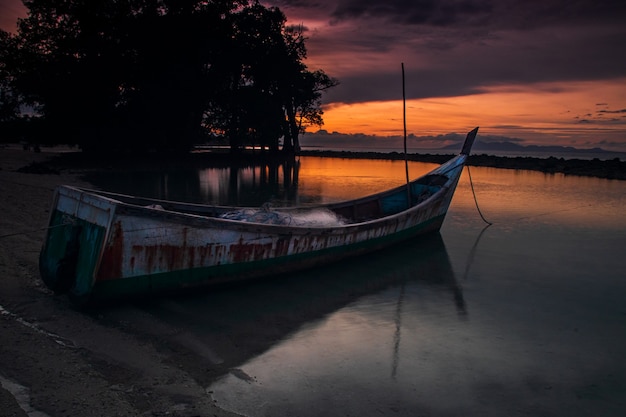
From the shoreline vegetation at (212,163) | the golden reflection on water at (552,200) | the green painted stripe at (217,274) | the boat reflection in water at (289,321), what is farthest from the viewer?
the shoreline vegetation at (212,163)

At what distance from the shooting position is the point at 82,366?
13.0 ft

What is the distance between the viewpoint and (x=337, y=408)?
12.6ft

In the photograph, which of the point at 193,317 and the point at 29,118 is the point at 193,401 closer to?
the point at 193,317

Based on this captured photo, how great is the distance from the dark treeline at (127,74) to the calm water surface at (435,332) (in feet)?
84.6

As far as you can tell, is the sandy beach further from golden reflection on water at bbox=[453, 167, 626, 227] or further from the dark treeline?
the dark treeline

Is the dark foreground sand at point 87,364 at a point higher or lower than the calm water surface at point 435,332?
higher

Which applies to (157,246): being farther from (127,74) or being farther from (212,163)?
(212,163)

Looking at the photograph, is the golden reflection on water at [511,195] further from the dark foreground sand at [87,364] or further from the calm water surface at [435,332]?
the dark foreground sand at [87,364]

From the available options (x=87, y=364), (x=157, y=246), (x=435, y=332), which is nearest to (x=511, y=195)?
(x=435, y=332)

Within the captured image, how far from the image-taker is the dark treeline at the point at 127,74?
2789 cm

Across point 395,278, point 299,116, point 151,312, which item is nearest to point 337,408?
point 151,312

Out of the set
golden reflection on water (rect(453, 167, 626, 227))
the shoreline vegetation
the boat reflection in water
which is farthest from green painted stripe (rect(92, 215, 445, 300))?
the shoreline vegetation

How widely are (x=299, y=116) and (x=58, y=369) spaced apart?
4584cm

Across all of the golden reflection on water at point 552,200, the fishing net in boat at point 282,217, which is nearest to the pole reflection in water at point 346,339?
the fishing net in boat at point 282,217
